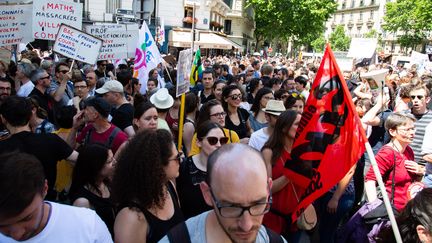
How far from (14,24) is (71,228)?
6007mm

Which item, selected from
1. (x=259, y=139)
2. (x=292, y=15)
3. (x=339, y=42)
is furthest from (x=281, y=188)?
(x=339, y=42)

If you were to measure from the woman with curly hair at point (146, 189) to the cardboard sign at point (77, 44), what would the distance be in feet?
15.3

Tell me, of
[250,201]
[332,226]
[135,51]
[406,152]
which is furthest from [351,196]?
[135,51]

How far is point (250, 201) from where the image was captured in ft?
4.88

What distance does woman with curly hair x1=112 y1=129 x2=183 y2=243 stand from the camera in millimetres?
2059

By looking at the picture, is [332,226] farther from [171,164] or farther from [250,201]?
[250,201]

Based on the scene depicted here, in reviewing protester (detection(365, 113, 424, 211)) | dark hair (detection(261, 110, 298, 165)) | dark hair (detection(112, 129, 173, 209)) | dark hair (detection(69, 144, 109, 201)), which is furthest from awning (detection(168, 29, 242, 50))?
dark hair (detection(112, 129, 173, 209))

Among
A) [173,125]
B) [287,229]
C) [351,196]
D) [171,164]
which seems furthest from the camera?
[173,125]

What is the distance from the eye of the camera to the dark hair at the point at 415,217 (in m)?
2.05

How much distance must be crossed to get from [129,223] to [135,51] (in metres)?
6.24

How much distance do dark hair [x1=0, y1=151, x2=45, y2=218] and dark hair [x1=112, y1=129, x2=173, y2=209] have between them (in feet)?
1.68

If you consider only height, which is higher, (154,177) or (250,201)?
(250,201)

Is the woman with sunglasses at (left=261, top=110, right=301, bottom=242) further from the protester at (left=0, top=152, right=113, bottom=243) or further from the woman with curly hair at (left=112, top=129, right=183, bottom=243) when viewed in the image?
the protester at (left=0, top=152, right=113, bottom=243)

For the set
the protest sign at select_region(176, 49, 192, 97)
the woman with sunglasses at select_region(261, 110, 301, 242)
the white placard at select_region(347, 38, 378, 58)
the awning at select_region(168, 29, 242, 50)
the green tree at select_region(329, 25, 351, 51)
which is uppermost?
the green tree at select_region(329, 25, 351, 51)
